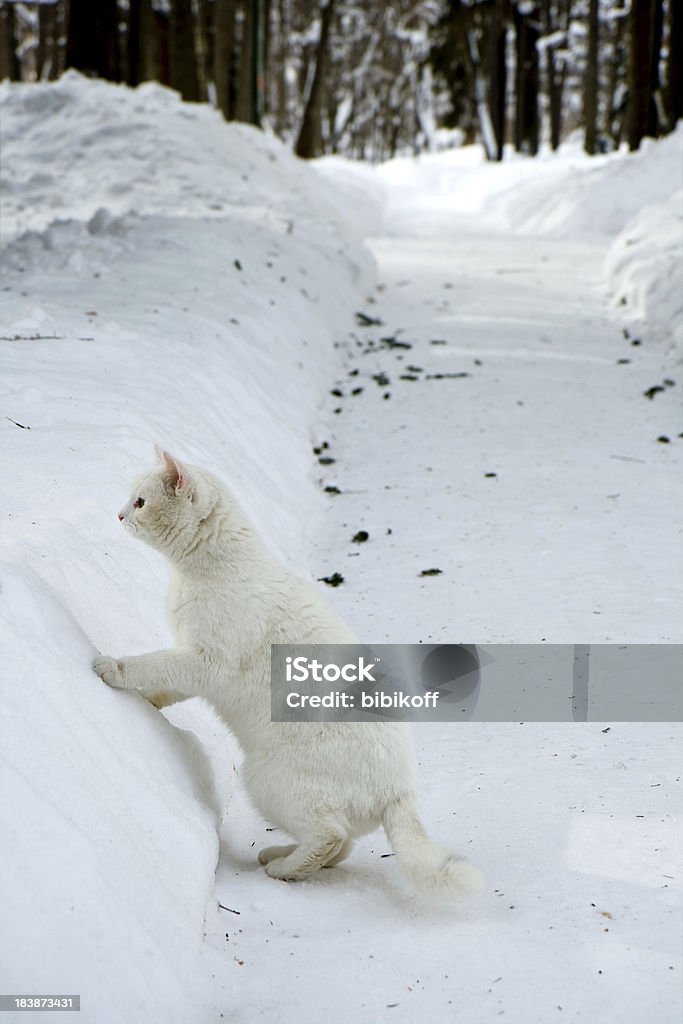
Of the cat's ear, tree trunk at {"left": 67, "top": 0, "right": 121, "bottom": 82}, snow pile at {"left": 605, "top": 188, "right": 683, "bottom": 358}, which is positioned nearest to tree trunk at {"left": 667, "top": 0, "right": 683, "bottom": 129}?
snow pile at {"left": 605, "top": 188, "right": 683, "bottom": 358}

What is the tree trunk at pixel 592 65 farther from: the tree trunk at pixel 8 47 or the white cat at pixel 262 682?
the white cat at pixel 262 682

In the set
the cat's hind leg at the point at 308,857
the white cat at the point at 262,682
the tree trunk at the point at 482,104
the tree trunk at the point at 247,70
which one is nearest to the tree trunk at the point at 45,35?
the tree trunk at the point at 482,104

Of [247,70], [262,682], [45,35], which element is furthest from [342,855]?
[45,35]

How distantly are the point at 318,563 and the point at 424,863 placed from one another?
317 cm

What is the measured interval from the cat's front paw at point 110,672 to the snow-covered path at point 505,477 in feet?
7.06

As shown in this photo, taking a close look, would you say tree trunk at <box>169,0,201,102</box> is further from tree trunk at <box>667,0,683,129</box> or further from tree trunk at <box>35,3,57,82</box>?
tree trunk at <box>35,3,57,82</box>

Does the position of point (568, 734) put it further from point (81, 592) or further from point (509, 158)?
point (509, 158)

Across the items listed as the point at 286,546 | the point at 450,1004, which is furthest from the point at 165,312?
the point at 450,1004

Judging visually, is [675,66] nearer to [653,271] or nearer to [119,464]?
[653,271]

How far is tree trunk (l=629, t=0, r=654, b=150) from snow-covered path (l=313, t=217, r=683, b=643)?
8689 mm

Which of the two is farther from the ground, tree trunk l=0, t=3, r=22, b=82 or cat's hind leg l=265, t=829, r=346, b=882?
tree trunk l=0, t=3, r=22, b=82

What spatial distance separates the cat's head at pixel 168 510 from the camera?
3.75 meters

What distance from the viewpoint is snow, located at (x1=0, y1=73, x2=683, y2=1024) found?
2902 millimetres

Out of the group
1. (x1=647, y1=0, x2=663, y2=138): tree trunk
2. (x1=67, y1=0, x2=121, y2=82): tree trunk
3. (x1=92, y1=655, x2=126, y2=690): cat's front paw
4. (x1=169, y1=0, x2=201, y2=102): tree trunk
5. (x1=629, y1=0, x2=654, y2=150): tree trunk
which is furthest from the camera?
(x1=169, y1=0, x2=201, y2=102): tree trunk
